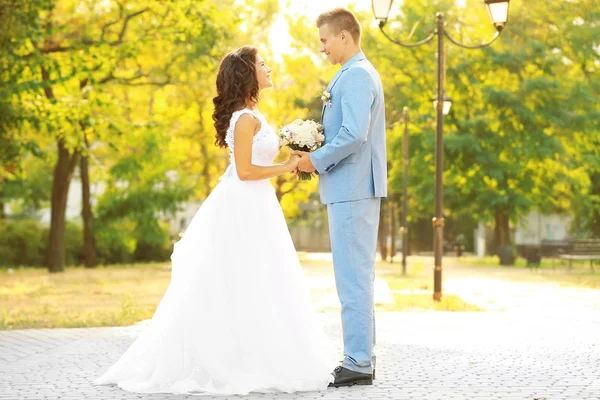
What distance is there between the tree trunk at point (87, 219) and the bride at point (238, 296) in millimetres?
29512

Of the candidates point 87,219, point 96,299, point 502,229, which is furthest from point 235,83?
point 502,229

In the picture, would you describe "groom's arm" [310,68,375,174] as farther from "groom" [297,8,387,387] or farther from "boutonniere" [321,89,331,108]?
"boutonniere" [321,89,331,108]

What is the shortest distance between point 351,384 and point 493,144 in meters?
33.7

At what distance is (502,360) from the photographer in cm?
855

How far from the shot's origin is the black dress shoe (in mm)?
7016

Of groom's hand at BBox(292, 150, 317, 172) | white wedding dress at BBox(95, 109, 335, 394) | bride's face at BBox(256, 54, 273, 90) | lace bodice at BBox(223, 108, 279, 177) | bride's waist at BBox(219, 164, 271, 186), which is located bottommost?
white wedding dress at BBox(95, 109, 335, 394)

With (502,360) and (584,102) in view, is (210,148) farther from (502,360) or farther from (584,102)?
(502,360)

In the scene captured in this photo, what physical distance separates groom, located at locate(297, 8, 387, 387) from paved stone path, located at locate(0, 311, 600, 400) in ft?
1.23

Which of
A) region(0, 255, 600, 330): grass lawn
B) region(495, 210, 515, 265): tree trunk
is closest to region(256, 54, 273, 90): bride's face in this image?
region(0, 255, 600, 330): grass lawn

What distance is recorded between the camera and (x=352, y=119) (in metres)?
6.85

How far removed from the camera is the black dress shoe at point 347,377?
7016 mm

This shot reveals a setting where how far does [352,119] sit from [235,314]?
1.66 metres

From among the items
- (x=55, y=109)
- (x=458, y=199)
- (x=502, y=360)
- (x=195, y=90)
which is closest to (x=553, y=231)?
(x=458, y=199)

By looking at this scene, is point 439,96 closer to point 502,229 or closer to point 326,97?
point 326,97
